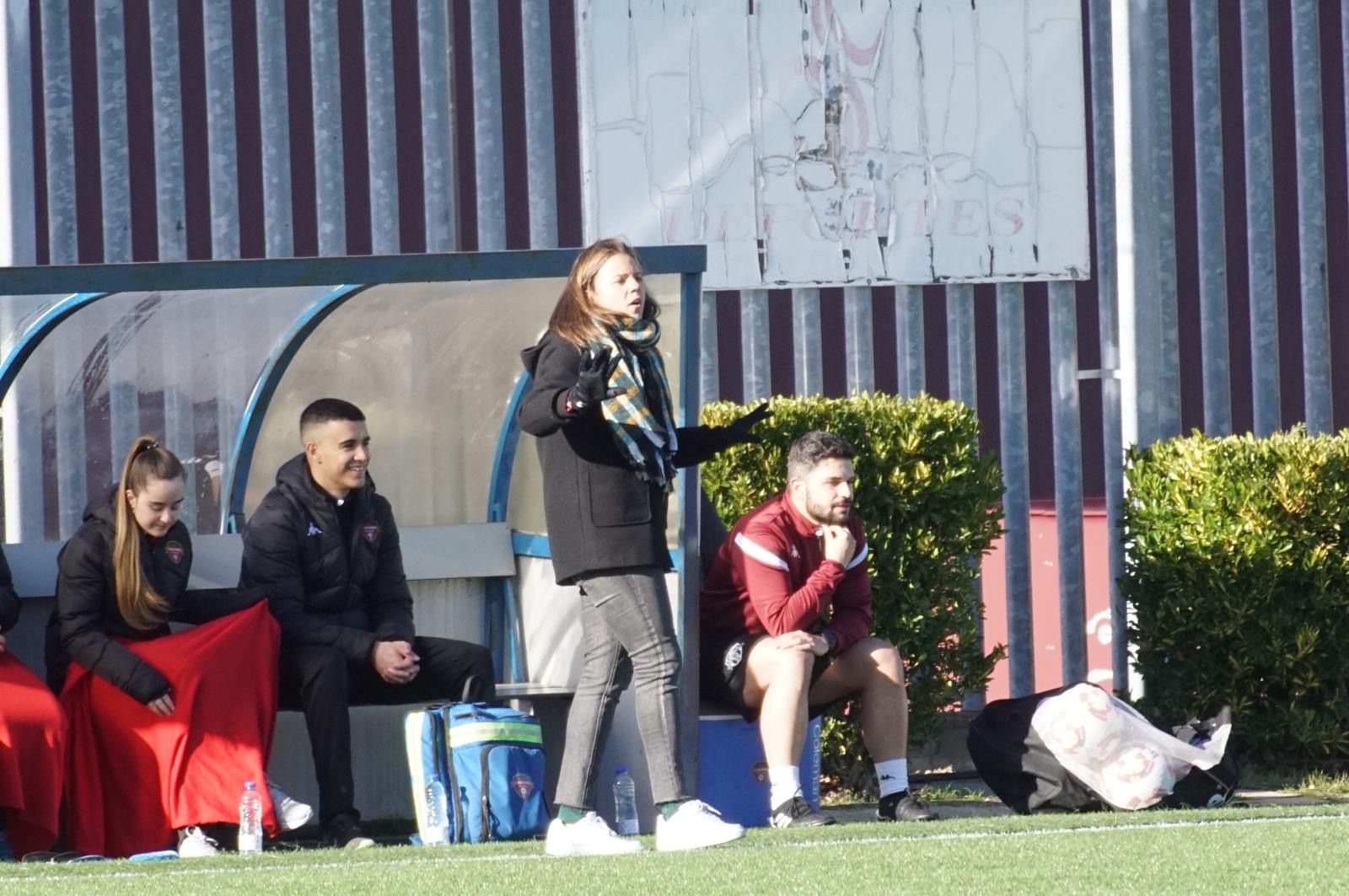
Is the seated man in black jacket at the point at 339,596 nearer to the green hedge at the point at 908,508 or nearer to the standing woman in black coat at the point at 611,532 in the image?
the standing woman in black coat at the point at 611,532

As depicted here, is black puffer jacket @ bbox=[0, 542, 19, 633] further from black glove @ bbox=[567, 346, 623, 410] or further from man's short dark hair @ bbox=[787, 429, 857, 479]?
man's short dark hair @ bbox=[787, 429, 857, 479]

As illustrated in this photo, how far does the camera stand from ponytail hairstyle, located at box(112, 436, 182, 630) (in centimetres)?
575

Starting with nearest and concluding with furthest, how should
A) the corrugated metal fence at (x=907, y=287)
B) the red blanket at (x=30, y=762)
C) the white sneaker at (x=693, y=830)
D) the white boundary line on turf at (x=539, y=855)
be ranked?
the white boundary line on turf at (x=539, y=855) < the white sneaker at (x=693, y=830) < the red blanket at (x=30, y=762) < the corrugated metal fence at (x=907, y=287)

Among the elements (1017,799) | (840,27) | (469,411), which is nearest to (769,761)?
(1017,799)

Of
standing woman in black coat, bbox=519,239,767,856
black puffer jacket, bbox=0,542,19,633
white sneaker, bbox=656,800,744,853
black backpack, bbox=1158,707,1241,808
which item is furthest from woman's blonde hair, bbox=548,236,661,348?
black backpack, bbox=1158,707,1241,808

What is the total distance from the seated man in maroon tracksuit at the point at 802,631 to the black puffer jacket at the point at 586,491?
857 mm

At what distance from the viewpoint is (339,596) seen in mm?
6133

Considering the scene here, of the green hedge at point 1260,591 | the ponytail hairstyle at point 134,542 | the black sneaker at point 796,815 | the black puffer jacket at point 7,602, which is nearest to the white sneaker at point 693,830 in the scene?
the black sneaker at point 796,815

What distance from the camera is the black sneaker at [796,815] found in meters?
5.74

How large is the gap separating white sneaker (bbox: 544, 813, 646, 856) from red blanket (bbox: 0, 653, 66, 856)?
1438 millimetres

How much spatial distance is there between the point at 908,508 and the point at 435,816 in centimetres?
211

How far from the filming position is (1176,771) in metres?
6.00

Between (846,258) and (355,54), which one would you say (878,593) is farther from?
(355,54)

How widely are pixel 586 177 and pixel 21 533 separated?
8.52ft
